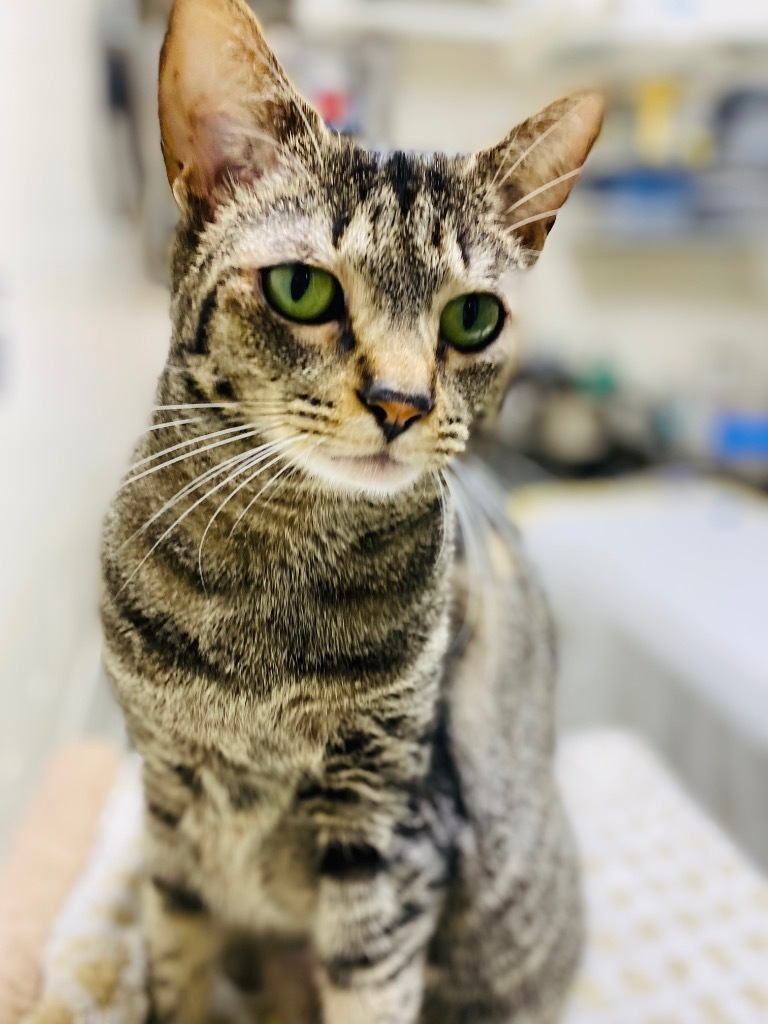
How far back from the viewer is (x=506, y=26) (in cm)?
150

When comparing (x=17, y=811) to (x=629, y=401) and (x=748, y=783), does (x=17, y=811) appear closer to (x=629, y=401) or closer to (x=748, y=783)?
(x=748, y=783)

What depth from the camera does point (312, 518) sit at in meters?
0.42

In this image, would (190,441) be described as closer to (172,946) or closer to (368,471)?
(368,471)

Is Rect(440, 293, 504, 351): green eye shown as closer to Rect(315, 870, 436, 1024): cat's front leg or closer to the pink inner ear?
the pink inner ear

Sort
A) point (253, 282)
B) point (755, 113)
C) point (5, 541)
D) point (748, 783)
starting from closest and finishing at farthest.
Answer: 1. point (253, 282)
2. point (5, 541)
3. point (748, 783)
4. point (755, 113)

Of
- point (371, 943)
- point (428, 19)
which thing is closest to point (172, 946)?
point (371, 943)

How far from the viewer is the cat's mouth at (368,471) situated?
1.25 ft

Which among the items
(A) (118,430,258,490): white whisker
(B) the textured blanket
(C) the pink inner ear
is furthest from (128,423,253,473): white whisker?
(B) the textured blanket

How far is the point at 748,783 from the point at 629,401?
39.9 inches

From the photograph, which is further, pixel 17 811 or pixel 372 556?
pixel 17 811

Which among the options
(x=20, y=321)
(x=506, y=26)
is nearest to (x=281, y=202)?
(x=20, y=321)

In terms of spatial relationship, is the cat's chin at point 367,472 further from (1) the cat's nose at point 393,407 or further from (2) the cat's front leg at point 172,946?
(2) the cat's front leg at point 172,946

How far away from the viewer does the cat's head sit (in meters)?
0.36

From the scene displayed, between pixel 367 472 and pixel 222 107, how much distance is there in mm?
168
